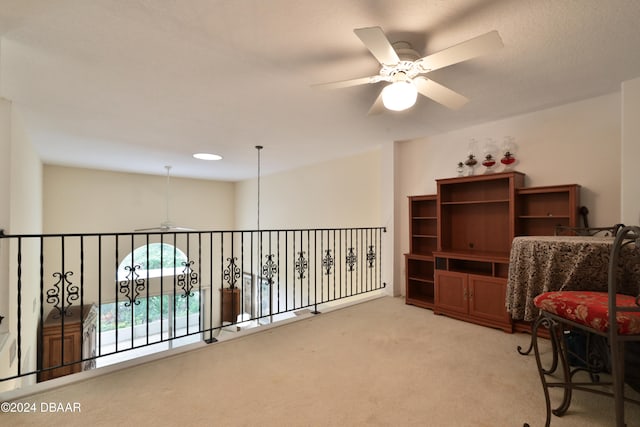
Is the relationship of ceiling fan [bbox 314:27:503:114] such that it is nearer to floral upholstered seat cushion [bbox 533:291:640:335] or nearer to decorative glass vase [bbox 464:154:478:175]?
floral upholstered seat cushion [bbox 533:291:640:335]

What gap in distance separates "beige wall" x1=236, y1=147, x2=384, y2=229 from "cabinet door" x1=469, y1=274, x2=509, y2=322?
5.92 ft

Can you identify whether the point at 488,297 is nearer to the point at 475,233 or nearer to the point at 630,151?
the point at 475,233

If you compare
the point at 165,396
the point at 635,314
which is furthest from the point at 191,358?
the point at 635,314

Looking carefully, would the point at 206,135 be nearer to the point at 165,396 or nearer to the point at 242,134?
the point at 242,134

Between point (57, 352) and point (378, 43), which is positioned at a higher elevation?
point (378, 43)

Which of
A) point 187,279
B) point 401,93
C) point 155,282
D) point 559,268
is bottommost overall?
point 155,282

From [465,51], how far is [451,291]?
8.76ft

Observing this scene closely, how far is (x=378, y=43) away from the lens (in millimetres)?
1495

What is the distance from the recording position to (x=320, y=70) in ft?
7.30

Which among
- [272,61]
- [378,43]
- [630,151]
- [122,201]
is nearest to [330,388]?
[378,43]

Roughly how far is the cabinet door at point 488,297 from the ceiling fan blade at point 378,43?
253cm

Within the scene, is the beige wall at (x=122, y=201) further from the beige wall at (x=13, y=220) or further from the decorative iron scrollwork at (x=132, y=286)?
the decorative iron scrollwork at (x=132, y=286)

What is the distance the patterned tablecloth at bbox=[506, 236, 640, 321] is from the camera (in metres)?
1.68

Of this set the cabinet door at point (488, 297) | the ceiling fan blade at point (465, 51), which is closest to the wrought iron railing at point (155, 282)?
the cabinet door at point (488, 297)
